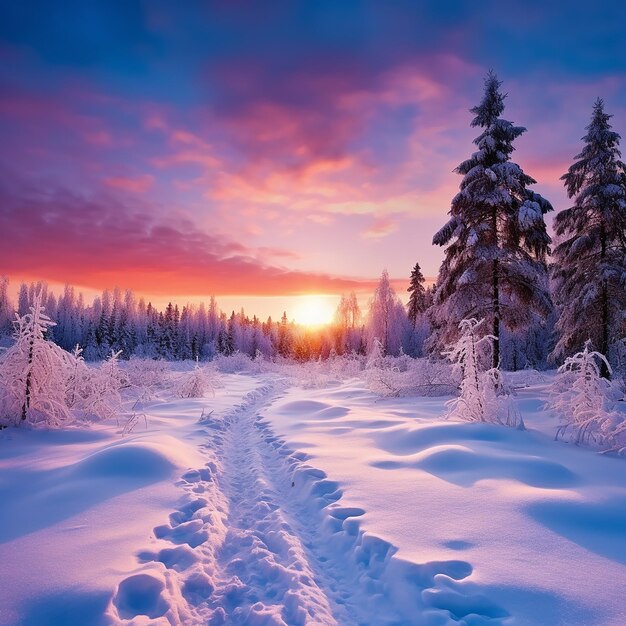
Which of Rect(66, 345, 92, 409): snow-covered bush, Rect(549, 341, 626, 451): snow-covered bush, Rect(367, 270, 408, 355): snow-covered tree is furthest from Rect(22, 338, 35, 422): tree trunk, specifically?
Rect(367, 270, 408, 355): snow-covered tree

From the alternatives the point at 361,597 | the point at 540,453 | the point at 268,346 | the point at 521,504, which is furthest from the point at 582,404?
the point at 268,346

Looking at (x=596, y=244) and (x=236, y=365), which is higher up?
(x=596, y=244)

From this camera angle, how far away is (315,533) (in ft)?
15.0

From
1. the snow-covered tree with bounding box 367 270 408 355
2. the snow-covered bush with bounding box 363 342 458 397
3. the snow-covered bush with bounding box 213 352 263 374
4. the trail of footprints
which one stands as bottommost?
the snow-covered bush with bounding box 213 352 263 374

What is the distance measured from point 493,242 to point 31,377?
49.7 feet

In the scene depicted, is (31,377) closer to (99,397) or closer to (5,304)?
(99,397)

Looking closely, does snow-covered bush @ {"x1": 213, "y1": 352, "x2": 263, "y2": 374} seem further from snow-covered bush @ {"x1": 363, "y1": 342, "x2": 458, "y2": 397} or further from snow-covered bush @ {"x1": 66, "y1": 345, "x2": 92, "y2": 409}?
snow-covered bush @ {"x1": 66, "y1": 345, "x2": 92, "y2": 409}

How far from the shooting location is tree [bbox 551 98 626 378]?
52.1ft

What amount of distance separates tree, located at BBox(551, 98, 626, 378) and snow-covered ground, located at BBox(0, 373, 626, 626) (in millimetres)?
11128

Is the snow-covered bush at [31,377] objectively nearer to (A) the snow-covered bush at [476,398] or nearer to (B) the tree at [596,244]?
(A) the snow-covered bush at [476,398]

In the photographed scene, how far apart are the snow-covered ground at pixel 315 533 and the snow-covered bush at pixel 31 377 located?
61cm

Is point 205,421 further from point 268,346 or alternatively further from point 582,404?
point 268,346

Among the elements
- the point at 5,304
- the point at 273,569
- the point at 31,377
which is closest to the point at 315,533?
the point at 273,569

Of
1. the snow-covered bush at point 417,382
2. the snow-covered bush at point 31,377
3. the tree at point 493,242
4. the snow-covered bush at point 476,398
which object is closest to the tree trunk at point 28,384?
the snow-covered bush at point 31,377
